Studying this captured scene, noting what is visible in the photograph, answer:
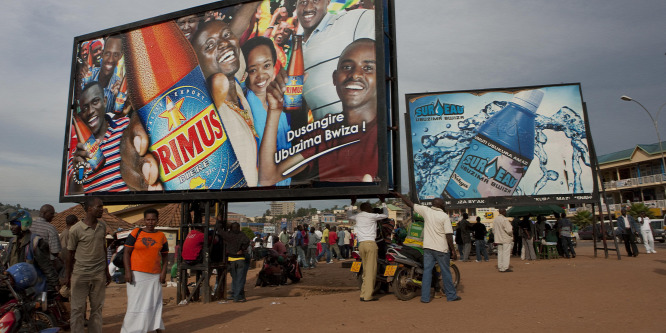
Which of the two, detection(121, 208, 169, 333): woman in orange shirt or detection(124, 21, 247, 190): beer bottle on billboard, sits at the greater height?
detection(124, 21, 247, 190): beer bottle on billboard

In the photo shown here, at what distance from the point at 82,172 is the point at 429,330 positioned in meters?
9.28

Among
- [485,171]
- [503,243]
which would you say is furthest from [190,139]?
[485,171]

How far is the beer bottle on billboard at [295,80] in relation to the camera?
937 centimetres

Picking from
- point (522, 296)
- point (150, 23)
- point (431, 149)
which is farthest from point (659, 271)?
point (150, 23)

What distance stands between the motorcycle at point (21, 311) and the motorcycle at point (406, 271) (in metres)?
5.29

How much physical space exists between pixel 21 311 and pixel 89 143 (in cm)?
678

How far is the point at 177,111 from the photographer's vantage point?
10328 millimetres

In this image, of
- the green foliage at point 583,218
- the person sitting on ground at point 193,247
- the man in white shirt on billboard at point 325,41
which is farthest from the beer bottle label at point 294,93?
the green foliage at point 583,218

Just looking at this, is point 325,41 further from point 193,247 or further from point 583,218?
point 583,218

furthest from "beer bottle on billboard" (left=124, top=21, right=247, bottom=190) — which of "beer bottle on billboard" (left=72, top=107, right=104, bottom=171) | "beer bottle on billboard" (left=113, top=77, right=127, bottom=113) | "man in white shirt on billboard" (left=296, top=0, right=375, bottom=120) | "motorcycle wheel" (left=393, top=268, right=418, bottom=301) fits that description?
"motorcycle wheel" (left=393, top=268, right=418, bottom=301)

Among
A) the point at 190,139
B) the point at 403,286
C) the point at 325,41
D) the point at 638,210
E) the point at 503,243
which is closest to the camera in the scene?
the point at 403,286

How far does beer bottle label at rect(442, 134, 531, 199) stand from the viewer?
58.9ft

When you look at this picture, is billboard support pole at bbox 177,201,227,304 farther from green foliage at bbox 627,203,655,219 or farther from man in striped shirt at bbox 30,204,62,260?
green foliage at bbox 627,203,655,219

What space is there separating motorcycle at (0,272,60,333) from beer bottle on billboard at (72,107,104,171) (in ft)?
19.1
